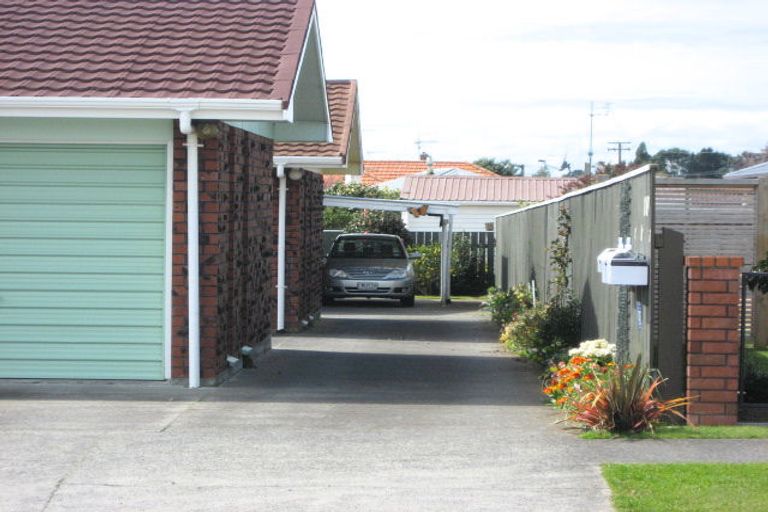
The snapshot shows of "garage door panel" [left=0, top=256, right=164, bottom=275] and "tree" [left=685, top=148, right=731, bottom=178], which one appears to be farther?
"tree" [left=685, top=148, right=731, bottom=178]

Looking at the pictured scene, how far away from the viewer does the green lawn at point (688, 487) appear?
21.4ft

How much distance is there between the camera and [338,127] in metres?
19.2

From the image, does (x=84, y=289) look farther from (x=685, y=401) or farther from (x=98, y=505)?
(x=685, y=401)

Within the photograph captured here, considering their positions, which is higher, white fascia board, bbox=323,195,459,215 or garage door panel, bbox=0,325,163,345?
white fascia board, bbox=323,195,459,215

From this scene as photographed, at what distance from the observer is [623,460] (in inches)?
306

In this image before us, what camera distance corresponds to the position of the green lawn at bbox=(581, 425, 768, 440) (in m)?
8.45

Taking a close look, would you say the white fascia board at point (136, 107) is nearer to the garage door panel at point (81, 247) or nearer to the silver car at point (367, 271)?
the garage door panel at point (81, 247)

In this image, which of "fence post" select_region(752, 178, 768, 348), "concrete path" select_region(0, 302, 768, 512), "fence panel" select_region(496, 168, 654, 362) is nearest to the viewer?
"concrete path" select_region(0, 302, 768, 512)

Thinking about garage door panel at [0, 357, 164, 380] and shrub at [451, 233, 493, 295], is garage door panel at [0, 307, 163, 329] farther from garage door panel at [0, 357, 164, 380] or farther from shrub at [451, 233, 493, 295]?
shrub at [451, 233, 493, 295]

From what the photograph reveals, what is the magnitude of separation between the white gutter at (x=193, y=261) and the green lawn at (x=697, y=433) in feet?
13.4

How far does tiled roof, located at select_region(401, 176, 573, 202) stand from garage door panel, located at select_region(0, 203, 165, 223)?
28369 mm

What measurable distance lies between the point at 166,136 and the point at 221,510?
5.23m

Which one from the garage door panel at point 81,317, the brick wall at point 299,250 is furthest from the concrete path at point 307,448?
the brick wall at point 299,250

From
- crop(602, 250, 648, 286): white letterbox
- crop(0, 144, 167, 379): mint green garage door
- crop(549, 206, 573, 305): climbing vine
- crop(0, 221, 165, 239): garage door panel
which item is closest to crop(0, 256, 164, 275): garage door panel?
crop(0, 144, 167, 379): mint green garage door
